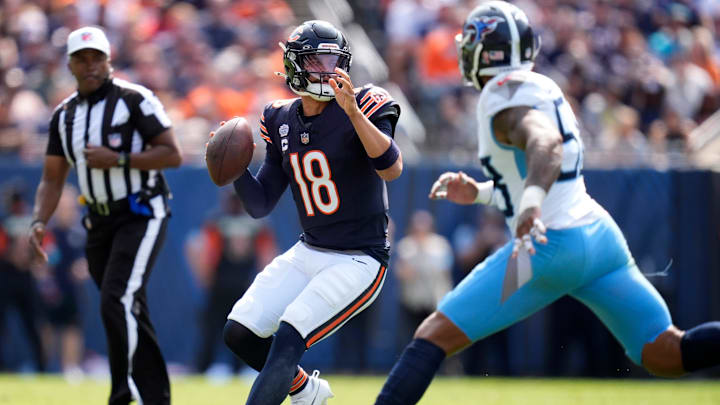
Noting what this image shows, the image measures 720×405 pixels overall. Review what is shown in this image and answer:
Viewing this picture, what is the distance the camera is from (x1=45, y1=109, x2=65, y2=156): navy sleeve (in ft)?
20.6

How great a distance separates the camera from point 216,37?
13281 millimetres

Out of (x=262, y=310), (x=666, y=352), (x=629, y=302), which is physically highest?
(x=262, y=310)

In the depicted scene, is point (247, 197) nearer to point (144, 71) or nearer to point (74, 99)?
point (74, 99)

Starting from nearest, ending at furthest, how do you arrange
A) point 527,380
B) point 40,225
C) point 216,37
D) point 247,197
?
point 247,197 < point 40,225 < point 527,380 < point 216,37

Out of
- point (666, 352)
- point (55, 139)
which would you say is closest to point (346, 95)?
point (666, 352)

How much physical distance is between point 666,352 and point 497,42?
152 cm

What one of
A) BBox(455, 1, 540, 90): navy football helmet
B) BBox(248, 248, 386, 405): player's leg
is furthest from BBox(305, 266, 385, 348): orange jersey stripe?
BBox(455, 1, 540, 90): navy football helmet

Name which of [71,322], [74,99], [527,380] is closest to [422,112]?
[527,380]

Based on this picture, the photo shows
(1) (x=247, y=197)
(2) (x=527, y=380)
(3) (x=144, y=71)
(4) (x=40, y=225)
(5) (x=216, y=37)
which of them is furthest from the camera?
(5) (x=216, y=37)

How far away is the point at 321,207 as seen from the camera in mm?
4879

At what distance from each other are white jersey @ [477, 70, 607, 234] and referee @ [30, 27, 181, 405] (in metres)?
2.19

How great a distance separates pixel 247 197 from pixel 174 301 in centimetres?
626

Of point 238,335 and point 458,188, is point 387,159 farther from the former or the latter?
point 238,335

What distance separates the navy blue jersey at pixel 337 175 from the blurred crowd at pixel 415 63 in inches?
246
